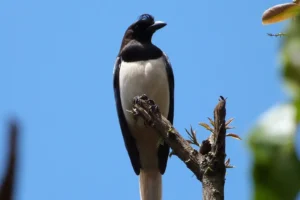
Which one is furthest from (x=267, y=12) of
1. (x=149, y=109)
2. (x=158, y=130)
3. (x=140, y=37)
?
(x=140, y=37)

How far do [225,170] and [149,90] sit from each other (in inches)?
108

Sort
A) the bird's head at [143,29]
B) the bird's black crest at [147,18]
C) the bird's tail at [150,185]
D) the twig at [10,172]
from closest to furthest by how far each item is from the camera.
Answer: the twig at [10,172], the bird's tail at [150,185], the bird's head at [143,29], the bird's black crest at [147,18]

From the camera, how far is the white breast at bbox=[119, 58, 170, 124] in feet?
20.4

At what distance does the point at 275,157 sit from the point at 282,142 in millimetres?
12

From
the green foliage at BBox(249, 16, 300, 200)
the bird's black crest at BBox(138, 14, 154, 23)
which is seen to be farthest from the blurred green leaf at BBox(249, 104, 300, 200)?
the bird's black crest at BBox(138, 14, 154, 23)

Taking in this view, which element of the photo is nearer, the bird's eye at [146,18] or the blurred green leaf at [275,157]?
the blurred green leaf at [275,157]

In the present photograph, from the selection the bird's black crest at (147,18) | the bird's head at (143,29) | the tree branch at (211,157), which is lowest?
the tree branch at (211,157)

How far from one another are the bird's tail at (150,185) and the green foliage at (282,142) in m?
5.54

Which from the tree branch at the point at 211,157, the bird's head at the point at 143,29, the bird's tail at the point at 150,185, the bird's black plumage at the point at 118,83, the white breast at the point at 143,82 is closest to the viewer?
the tree branch at the point at 211,157

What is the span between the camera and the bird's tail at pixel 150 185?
5906 mm

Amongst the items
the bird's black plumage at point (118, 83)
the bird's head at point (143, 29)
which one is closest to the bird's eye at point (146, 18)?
the bird's head at point (143, 29)

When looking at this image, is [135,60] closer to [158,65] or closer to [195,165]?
[158,65]

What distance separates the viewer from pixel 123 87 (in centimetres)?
626

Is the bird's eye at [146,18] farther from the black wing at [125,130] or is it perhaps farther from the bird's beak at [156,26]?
the black wing at [125,130]
